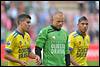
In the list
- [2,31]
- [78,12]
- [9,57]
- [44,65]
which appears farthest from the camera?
[78,12]

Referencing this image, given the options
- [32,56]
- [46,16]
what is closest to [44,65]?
[32,56]

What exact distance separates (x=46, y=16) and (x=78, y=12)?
2.90m

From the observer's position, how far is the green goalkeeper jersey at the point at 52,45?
36.3 feet

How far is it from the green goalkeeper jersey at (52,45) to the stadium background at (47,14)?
1086 centimetres

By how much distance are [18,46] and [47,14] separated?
1492cm

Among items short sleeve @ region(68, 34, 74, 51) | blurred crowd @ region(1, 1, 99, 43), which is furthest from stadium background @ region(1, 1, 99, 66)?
short sleeve @ region(68, 34, 74, 51)

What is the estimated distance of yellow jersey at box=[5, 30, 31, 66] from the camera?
1084 cm

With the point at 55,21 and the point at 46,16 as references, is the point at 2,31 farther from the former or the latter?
the point at 55,21

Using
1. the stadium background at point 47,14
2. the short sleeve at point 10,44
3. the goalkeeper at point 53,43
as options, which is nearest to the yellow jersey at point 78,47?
the goalkeeper at point 53,43

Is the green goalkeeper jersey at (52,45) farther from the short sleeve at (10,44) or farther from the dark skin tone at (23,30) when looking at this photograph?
the short sleeve at (10,44)

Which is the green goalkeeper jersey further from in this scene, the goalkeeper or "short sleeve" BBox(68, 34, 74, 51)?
"short sleeve" BBox(68, 34, 74, 51)

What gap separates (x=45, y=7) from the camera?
26.8m

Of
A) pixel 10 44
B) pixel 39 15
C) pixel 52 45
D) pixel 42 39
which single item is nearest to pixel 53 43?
pixel 52 45

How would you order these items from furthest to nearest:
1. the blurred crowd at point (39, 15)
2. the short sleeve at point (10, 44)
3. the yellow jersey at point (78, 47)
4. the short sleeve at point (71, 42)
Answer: the blurred crowd at point (39, 15)
the yellow jersey at point (78, 47)
the short sleeve at point (71, 42)
the short sleeve at point (10, 44)
